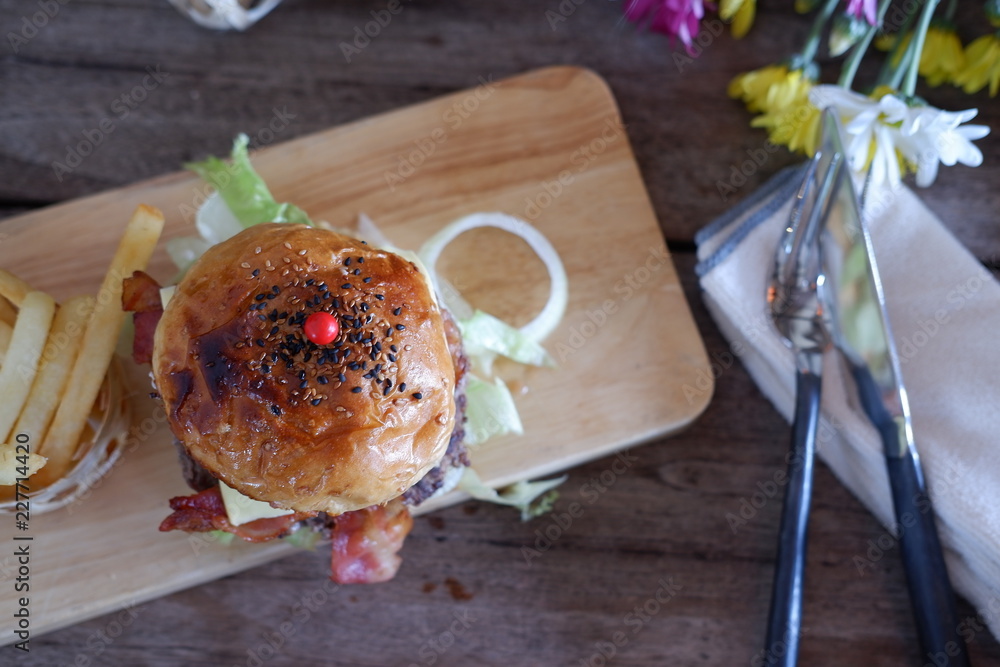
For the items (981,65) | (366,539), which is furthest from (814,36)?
(366,539)

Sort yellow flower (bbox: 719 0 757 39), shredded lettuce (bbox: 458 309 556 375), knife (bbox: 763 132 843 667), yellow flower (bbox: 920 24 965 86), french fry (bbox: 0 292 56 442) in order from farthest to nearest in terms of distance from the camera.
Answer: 1. yellow flower (bbox: 719 0 757 39)
2. yellow flower (bbox: 920 24 965 86)
3. shredded lettuce (bbox: 458 309 556 375)
4. knife (bbox: 763 132 843 667)
5. french fry (bbox: 0 292 56 442)

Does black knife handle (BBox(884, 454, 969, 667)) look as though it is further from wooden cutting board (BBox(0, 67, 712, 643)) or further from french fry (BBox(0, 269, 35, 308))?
french fry (BBox(0, 269, 35, 308))

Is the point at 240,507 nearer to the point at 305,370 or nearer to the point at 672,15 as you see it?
the point at 305,370

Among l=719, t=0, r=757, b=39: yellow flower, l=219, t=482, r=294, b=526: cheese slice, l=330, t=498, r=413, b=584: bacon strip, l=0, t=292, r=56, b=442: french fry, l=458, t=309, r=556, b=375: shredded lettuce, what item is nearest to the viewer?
l=0, t=292, r=56, b=442: french fry

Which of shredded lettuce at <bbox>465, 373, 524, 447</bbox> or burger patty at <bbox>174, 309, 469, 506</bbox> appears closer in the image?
burger patty at <bbox>174, 309, 469, 506</bbox>

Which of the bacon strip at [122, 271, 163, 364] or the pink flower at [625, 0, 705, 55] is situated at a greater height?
the pink flower at [625, 0, 705, 55]

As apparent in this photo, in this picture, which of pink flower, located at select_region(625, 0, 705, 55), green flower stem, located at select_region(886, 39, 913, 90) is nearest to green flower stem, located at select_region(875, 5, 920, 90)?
green flower stem, located at select_region(886, 39, 913, 90)

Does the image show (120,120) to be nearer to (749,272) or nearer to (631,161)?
(631,161)

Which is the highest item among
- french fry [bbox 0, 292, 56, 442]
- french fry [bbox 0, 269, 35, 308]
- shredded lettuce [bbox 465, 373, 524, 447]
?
french fry [bbox 0, 269, 35, 308]
